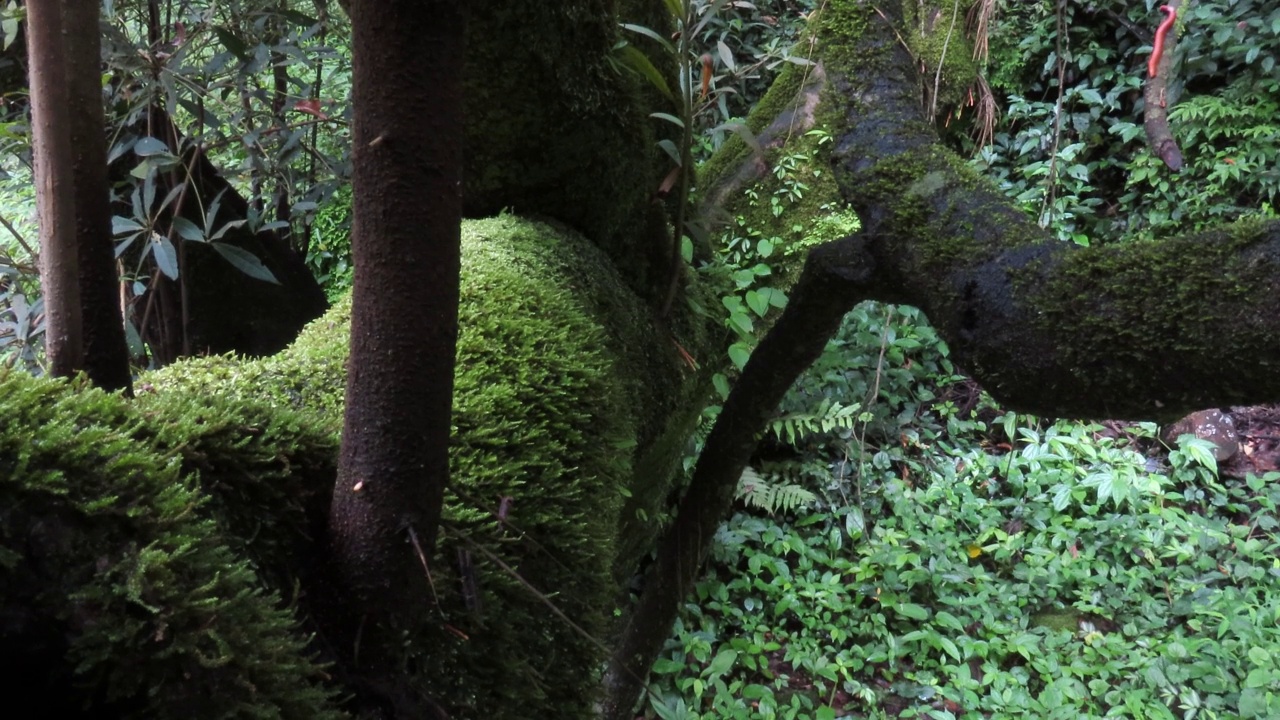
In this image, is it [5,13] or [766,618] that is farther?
[766,618]

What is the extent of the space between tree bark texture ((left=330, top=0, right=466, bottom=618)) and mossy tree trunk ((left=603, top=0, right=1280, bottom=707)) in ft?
1.37

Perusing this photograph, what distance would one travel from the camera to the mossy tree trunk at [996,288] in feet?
3.89

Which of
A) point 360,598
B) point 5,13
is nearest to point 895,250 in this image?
point 360,598

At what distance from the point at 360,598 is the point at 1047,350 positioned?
3.67ft

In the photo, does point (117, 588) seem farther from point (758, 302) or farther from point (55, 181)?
point (758, 302)

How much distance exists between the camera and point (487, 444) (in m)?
1.26

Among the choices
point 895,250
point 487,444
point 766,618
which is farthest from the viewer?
point 766,618

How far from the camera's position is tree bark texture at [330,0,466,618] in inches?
31.1

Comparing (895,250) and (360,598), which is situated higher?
(895,250)

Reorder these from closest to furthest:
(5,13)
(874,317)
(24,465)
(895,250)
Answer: (24,465), (895,250), (5,13), (874,317)

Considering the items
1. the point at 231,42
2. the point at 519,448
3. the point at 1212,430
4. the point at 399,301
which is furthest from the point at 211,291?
the point at 1212,430

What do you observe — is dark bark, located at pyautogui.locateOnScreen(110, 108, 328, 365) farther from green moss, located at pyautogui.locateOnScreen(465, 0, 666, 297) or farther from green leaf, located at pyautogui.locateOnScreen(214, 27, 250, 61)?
green moss, located at pyautogui.locateOnScreen(465, 0, 666, 297)

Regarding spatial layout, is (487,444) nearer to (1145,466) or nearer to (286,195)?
(286,195)

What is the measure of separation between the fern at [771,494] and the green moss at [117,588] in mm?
3246
